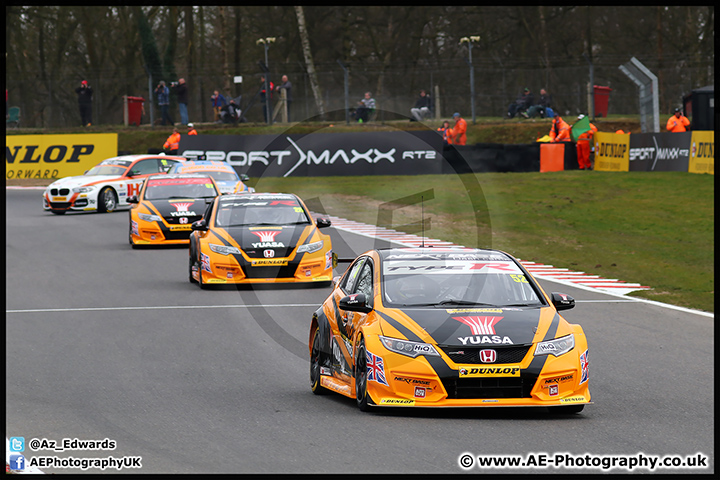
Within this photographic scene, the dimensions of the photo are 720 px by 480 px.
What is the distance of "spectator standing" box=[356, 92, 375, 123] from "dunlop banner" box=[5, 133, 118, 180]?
9816 mm

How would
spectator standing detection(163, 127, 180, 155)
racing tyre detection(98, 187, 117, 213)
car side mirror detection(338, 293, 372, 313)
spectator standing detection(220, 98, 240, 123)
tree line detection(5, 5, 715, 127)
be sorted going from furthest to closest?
tree line detection(5, 5, 715, 127)
spectator standing detection(220, 98, 240, 123)
spectator standing detection(163, 127, 180, 155)
racing tyre detection(98, 187, 117, 213)
car side mirror detection(338, 293, 372, 313)

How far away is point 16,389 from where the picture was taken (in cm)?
894

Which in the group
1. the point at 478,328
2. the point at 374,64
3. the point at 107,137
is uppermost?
the point at 374,64

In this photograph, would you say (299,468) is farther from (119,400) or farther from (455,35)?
(455,35)

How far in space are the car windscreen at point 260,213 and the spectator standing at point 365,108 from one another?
23.8 m

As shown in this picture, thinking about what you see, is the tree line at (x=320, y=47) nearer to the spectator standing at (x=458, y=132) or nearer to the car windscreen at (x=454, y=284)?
the spectator standing at (x=458, y=132)

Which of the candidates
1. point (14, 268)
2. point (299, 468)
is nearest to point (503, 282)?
point (299, 468)

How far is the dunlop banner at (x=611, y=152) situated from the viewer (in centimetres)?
3406

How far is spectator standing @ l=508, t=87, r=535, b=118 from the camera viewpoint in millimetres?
42281

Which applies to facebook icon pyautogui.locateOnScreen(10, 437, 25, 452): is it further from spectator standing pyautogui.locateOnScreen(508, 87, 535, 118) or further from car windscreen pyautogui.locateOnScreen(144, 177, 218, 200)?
spectator standing pyautogui.locateOnScreen(508, 87, 535, 118)

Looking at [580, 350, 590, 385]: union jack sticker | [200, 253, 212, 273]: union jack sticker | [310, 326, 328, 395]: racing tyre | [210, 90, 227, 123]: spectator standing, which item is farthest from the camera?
[210, 90, 227, 123]: spectator standing

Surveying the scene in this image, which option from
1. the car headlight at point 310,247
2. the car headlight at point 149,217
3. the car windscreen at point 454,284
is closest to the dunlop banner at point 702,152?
the car headlight at point 149,217

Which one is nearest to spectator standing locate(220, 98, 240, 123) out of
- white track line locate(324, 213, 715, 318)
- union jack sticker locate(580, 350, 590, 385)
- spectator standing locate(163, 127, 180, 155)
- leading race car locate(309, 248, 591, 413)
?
spectator standing locate(163, 127, 180, 155)
